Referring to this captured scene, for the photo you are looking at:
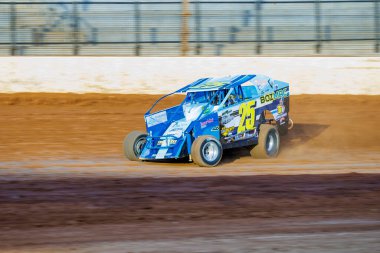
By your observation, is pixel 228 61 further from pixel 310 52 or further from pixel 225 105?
pixel 225 105

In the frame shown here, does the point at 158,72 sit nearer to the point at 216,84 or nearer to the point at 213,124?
the point at 216,84

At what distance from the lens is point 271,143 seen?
611 inches

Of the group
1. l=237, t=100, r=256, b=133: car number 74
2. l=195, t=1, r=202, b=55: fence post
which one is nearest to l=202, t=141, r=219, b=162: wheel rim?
l=237, t=100, r=256, b=133: car number 74

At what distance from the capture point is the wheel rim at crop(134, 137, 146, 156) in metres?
14.9

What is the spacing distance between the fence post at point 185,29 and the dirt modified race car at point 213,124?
27.7ft

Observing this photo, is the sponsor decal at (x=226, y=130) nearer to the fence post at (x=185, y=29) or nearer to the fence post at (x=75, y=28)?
the fence post at (x=185, y=29)

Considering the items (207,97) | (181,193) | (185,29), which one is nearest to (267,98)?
(207,97)

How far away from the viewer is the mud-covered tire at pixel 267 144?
1521 centimetres

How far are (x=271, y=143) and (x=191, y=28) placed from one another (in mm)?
9870

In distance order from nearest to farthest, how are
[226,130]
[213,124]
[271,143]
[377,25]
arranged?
[213,124] < [226,130] < [271,143] < [377,25]

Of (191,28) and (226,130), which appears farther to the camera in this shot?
(191,28)

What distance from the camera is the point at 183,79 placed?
73.1 feet

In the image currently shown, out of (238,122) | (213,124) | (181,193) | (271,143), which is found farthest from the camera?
(271,143)

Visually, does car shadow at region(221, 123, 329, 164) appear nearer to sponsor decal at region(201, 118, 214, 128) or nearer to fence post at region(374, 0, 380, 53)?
sponsor decal at region(201, 118, 214, 128)
